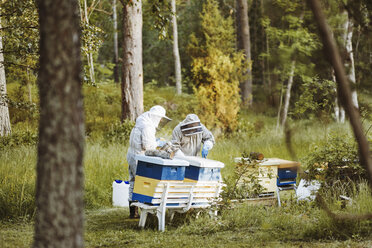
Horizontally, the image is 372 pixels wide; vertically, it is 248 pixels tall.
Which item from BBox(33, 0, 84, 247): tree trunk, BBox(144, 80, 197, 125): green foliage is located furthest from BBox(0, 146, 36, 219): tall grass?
BBox(144, 80, 197, 125): green foliage

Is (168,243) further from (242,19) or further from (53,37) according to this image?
(242,19)

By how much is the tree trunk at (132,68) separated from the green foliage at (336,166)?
770cm

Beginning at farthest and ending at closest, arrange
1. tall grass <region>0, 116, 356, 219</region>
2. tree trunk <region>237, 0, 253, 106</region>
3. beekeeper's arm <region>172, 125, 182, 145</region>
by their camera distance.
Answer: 1. tree trunk <region>237, 0, 253, 106</region>
2. beekeeper's arm <region>172, 125, 182, 145</region>
3. tall grass <region>0, 116, 356, 219</region>

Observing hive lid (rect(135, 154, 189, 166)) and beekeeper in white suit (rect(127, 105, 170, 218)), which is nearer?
hive lid (rect(135, 154, 189, 166))

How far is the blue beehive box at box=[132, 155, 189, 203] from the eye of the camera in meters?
6.56

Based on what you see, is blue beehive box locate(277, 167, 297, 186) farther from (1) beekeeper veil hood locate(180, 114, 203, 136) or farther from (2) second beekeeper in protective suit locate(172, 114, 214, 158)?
(1) beekeeper veil hood locate(180, 114, 203, 136)

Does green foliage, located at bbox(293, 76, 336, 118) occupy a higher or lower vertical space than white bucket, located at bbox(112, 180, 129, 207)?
higher

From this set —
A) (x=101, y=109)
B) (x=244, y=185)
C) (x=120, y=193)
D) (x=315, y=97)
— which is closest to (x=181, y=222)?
(x=244, y=185)

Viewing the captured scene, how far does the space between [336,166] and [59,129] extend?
6289 mm

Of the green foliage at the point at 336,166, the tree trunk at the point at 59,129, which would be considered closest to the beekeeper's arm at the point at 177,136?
the green foliage at the point at 336,166

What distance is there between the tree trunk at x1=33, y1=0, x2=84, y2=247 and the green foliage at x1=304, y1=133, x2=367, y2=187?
5849mm

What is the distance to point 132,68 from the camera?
1437 cm

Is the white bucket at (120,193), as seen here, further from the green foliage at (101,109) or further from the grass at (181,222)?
the green foliage at (101,109)

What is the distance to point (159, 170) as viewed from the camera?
6578 millimetres
